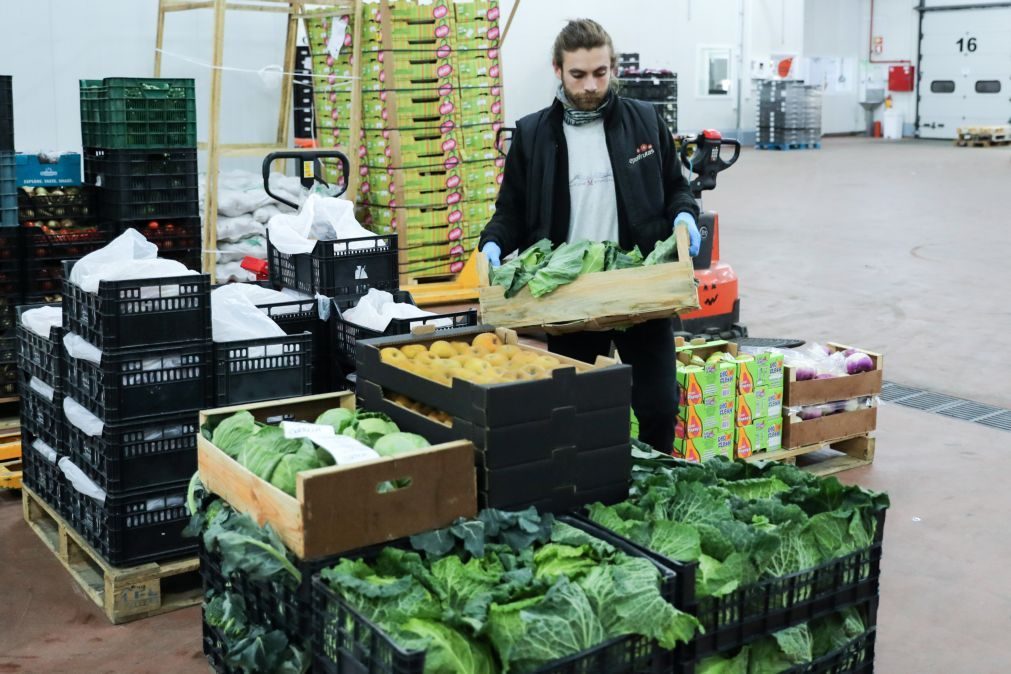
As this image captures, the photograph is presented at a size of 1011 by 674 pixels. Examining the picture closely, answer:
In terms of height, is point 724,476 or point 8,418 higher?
point 724,476

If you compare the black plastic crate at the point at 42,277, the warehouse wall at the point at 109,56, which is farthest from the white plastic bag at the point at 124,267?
the warehouse wall at the point at 109,56

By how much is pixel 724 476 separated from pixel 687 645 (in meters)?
0.71

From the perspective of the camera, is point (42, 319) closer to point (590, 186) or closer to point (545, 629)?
point (590, 186)

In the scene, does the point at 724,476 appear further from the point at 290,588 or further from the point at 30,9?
the point at 30,9

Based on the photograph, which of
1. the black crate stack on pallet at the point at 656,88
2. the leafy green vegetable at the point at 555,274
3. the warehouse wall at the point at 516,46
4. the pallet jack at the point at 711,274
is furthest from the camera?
the black crate stack on pallet at the point at 656,88

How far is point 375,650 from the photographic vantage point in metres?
2.00

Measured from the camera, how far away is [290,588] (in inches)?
90.3

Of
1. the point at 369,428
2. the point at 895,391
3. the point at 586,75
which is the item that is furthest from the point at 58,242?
the point at 895,391

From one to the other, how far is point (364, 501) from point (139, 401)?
1609 millimetres

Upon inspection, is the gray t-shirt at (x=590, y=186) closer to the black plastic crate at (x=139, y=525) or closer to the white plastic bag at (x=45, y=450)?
the black plastic crate at (x=139, y=525)

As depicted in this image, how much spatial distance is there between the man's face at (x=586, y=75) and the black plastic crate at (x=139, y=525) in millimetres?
1833

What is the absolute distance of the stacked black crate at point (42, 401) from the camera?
13.1 ft

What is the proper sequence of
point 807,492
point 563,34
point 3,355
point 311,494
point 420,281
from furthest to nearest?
point 420,281 < point 3,355 < point 563,34 < point 807,492 < point 311,494

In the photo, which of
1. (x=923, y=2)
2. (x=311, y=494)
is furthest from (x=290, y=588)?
(x=923, y=2)
